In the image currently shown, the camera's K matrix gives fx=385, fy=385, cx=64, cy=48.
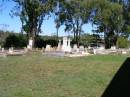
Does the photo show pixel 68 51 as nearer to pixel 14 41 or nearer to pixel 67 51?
pixel 67 51

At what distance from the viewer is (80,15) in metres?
67.8

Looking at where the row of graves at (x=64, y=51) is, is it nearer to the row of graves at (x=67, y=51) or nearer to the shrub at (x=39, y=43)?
the row of graves at (x=67, y=51)

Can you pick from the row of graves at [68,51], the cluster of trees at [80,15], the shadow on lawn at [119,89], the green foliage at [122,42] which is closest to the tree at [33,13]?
the cluster of trees at [80,15]

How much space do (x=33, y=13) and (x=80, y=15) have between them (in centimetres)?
1107

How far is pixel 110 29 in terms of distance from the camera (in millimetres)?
77438

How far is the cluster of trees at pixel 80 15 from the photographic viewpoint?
60.0m

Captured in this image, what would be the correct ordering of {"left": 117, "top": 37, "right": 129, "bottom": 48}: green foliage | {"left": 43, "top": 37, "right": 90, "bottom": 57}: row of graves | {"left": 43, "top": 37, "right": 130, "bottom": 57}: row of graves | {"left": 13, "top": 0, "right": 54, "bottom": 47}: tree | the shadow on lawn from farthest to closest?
1. {"left": 117, "top": 37, "right": 129, "bottom": 48}: green foliage
2. {"left": 13, "top": 0, "right": 54, "bottom": 47}: tree
3. {"left": 43, "top": 37, "right": 130, "bottom": 57}: row of graves
4. {"left": 43, "top": 37, "right": 90, "bottom": 57}: row of graves
5. the shadow on lawn

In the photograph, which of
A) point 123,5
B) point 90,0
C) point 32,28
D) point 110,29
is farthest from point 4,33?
point 123,5

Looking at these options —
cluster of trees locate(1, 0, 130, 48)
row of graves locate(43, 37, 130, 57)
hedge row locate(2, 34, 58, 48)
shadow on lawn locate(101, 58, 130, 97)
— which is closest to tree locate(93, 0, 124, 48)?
cluster of trees locate(1, 0, 130, 48)

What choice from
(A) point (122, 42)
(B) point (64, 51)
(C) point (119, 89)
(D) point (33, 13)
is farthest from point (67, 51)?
(A) point (122, 42)

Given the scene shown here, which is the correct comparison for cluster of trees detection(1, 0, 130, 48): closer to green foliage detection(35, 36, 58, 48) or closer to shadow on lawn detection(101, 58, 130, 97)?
green foliage detection(35, 36, 58, 48)

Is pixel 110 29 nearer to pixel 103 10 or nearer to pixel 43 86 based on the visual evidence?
pixel 103 10

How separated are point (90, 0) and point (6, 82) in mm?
54957

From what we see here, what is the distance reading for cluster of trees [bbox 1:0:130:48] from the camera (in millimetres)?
59969
